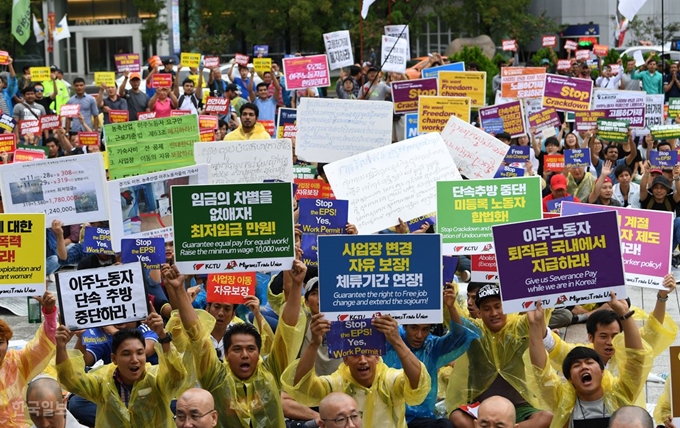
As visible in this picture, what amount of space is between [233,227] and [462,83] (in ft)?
29.4

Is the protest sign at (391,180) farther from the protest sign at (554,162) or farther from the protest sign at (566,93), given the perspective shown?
the protest sign at (566,93)

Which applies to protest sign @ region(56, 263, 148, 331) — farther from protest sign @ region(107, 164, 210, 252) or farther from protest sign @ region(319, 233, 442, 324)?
protest sign @ region(107, 164, 210, 252)

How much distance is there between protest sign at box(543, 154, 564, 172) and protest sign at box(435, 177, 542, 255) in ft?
16.2

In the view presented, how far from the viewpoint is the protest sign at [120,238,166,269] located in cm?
772

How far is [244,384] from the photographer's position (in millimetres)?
6375

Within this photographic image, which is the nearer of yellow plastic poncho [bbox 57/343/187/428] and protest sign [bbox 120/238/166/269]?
yellow plastic poncho [bbox 57/343/187/428]

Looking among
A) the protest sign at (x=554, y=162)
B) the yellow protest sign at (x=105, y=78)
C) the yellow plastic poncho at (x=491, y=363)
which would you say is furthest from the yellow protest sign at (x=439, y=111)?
the yellow protest sign at (x=105, y=78)

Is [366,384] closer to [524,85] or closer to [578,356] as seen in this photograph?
[578,356]

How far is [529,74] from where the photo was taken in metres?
16.5

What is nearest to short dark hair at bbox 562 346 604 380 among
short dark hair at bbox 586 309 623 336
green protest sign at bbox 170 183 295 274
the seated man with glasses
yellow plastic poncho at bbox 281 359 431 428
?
short dark hair at bbox 586 309 623 336

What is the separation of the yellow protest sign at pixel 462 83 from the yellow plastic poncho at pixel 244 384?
29.9ft

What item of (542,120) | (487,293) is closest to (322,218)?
(487,293)

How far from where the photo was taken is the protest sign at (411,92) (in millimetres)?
14680

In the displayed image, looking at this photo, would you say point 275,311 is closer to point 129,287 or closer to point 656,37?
point 129,287
